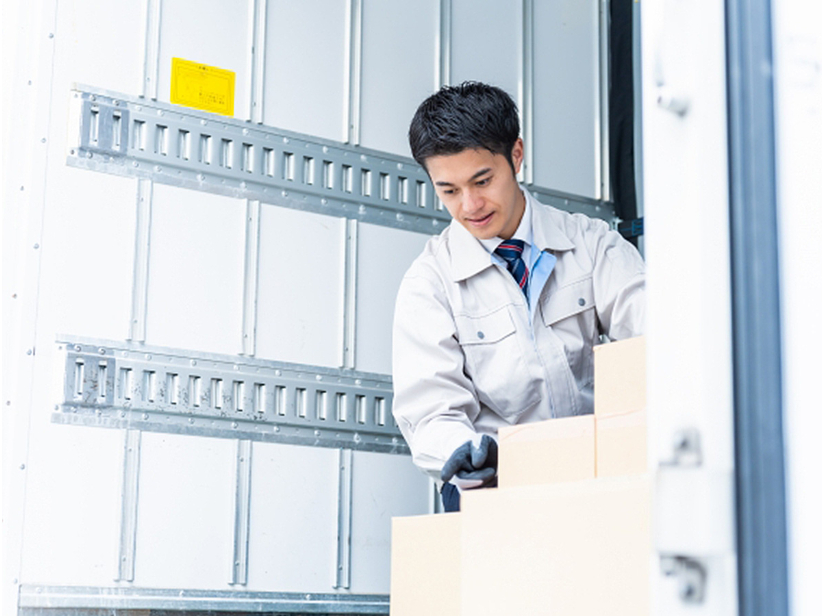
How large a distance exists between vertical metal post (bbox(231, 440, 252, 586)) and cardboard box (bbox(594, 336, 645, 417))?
64.2 inches

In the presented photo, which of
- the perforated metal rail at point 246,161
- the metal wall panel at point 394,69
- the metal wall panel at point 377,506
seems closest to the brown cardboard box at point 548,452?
the metal wall panel at point 377,506

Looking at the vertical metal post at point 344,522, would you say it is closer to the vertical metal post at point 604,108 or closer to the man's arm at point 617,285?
the man's arm at point 617,285

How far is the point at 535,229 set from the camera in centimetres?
331

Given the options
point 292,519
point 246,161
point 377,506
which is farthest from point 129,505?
point 246,161

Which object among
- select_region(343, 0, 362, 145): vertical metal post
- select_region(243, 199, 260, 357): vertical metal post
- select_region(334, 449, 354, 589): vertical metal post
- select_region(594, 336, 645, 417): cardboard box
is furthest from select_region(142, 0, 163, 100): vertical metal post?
select_region(594, 336, 645, 417): cardboard box

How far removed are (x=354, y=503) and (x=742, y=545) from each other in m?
2.56

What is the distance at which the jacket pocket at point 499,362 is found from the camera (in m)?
3.19

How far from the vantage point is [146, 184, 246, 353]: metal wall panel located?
3.26 metres

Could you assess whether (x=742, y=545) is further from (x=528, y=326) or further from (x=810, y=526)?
(x=528, y=326)

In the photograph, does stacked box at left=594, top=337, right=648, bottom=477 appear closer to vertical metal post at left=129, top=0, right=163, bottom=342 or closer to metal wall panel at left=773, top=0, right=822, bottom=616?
metal wall panel at left=773, top=0, right=822, bottom=616

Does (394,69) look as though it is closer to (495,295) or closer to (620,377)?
(495,295)

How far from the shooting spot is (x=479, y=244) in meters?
3.28

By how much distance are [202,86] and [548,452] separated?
188 cm

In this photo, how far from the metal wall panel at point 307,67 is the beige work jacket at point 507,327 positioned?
2.06ft
